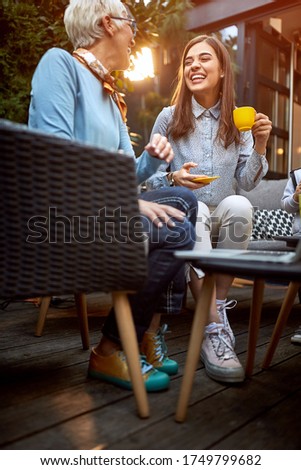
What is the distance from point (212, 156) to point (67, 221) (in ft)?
3.40

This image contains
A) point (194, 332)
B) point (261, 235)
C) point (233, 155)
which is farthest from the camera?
point (261, 235)

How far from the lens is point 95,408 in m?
1.09

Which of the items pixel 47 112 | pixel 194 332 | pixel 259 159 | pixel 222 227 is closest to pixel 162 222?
pixel 194 332

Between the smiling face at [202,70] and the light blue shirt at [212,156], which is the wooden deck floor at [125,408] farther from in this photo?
the smiling face at [202,70]

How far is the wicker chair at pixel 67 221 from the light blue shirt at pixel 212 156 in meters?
0.83

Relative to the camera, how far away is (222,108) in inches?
73.5

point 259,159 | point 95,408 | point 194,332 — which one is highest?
point 259,159

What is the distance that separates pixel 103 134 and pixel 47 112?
0.22 metres

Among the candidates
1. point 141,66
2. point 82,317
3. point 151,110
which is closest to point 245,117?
point 82,317

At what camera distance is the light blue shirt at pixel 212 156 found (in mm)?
1840

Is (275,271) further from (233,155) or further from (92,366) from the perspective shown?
(233,155)

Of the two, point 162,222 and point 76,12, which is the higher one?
point 76,12

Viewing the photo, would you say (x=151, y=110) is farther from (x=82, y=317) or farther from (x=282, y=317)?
(x=282, y=317)
